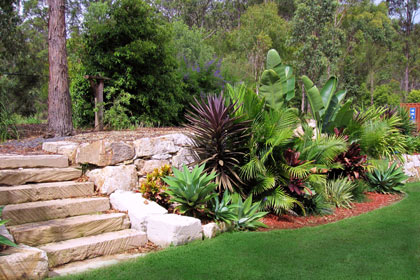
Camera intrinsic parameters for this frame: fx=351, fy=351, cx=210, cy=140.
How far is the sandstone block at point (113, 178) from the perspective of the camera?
5.46 meters

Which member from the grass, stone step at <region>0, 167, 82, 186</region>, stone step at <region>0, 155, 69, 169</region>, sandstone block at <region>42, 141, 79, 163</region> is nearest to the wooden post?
sandstone block at <region>42, 141, 79, 163</region>

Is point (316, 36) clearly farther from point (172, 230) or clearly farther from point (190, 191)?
point (172, 230)

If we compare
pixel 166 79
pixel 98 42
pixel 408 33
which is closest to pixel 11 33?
pixel 98 42

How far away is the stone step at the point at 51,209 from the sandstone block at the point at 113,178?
0.29 meters

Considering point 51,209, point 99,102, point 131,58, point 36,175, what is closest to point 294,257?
point 51,209

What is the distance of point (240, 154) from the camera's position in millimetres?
6055

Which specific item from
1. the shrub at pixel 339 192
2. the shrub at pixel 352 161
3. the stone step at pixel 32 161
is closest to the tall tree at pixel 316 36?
the shrub at pixel 352 161

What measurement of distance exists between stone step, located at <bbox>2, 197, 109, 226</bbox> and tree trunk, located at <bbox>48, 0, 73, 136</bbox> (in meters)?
3.21

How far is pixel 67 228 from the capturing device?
4.28 m

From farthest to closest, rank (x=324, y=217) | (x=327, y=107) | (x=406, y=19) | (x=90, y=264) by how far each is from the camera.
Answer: (x=406, y=19), (x=327, y=107), (x=324, y=217), (x=90, y=264)

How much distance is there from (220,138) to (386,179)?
15.6 feet

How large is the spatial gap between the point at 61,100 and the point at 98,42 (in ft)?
11.5

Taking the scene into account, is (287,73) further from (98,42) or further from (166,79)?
(98,42)

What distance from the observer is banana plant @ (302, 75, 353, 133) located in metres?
8.28
